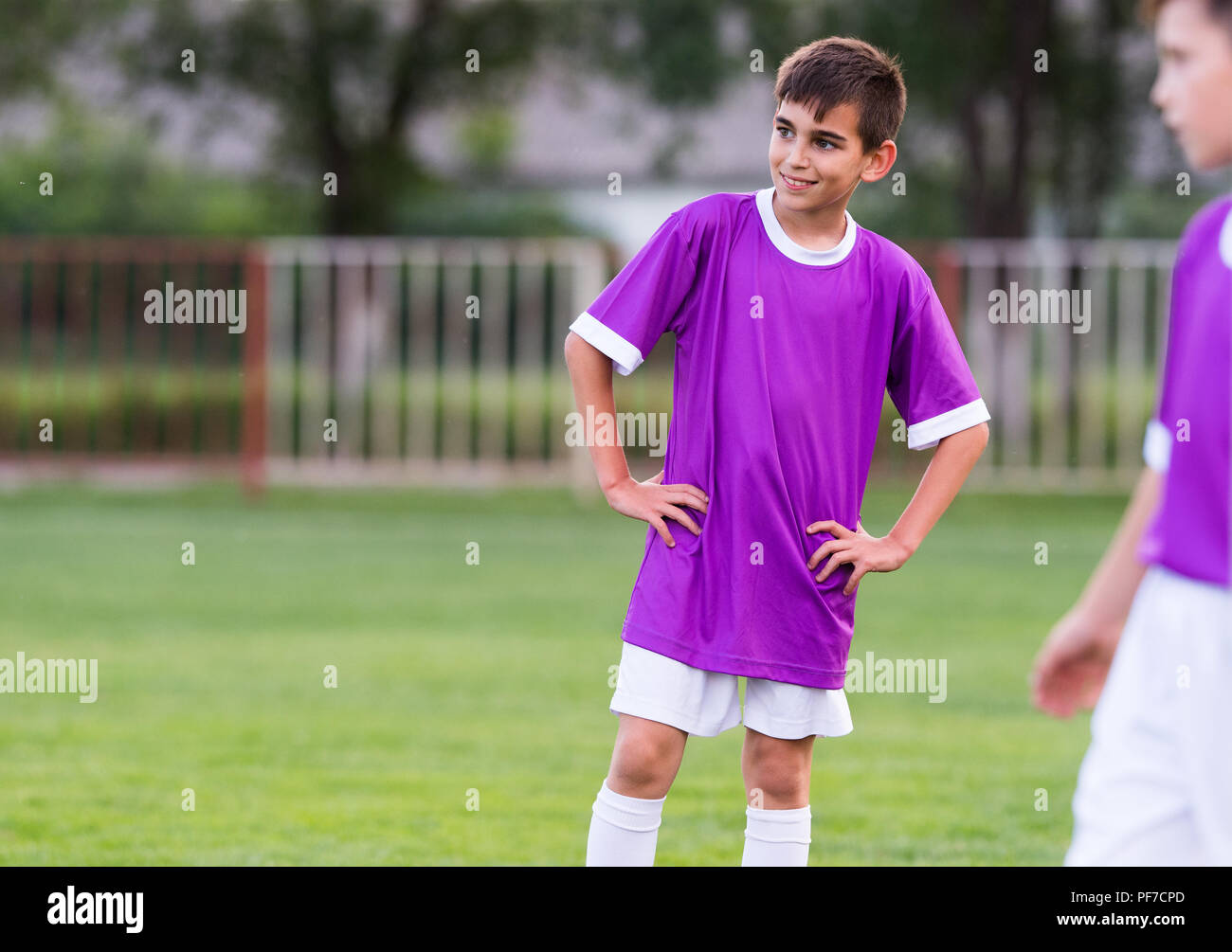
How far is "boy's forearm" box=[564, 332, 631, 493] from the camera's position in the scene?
130 inches

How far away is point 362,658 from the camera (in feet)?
24.4

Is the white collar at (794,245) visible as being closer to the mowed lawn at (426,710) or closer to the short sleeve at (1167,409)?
the short sleeve at (1167,409)

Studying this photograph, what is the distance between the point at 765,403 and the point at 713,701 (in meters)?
0.55

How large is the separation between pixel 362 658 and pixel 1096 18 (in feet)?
44.5

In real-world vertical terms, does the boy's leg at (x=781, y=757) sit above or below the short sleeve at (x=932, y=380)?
below

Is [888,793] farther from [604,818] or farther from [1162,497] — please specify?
[1162,497]

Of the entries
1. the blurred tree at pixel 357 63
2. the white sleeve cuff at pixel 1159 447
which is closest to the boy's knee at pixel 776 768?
the white sleeve cuff at pixel 1159 447

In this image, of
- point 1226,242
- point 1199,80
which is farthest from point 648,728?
point 1199,80

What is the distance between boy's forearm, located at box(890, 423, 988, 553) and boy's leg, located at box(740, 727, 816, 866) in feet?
1.39

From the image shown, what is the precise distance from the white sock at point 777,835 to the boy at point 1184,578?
1.14m

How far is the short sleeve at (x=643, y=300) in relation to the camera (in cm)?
327

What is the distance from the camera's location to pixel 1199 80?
217cm

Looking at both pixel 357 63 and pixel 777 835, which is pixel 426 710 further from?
pixel 357 63
